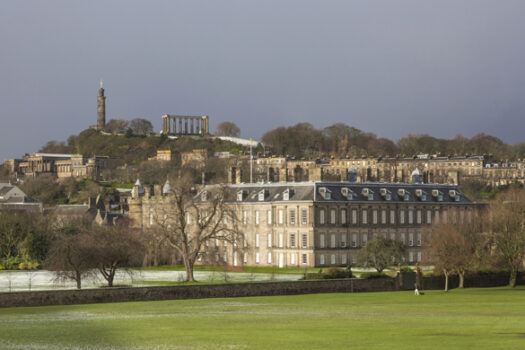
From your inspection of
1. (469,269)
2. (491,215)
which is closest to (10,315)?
(469,269)

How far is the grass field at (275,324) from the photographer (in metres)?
38.1

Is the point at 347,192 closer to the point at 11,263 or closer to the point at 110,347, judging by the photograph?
the point at 11,263

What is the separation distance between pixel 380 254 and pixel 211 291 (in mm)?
24496

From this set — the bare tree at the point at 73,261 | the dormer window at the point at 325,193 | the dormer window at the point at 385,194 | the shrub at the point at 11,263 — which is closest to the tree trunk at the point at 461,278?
the bare tree at the point at 73,261

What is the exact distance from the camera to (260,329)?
1702 inches

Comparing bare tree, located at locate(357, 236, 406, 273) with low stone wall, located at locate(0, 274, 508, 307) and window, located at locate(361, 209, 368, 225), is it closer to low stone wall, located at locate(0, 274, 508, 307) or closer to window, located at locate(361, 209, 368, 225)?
low stone wall, located at locate(0, 274, 508, 307)

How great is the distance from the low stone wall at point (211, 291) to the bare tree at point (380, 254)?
25.1ft

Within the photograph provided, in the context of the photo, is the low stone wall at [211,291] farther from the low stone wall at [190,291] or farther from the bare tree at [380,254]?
the bare tree at [380,254]

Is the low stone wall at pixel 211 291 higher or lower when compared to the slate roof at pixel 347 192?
lower

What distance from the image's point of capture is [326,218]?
10394 centimetres

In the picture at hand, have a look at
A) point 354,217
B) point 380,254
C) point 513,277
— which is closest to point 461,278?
point 513,277

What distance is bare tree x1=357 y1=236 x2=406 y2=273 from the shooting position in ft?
275

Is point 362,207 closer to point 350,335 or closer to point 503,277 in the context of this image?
point 503,277

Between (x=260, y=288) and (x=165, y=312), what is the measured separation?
13.7m
